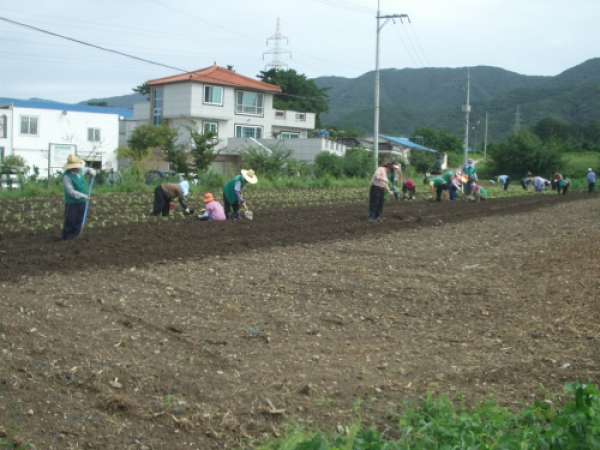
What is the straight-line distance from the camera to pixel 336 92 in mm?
167125

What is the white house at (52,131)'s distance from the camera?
147 feet

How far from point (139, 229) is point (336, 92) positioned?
515 ft

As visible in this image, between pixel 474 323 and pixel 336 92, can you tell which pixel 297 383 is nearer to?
pixel 474 323

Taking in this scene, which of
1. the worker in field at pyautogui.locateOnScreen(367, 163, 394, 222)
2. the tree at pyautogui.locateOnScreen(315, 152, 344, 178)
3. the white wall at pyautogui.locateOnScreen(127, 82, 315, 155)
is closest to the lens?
the worker in field at pyautogui.locateOnScreen(367, 163, 394, 222)

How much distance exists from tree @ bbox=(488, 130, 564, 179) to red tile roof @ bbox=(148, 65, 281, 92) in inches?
724

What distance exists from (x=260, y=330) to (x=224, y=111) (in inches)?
1838

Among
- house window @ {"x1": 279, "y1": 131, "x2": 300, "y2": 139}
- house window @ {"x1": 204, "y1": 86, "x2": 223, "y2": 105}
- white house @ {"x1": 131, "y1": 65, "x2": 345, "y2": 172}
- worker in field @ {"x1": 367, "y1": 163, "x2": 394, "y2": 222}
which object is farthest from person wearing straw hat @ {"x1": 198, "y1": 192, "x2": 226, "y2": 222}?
house window @ {"x1": 279, "y1": 131, "x2": 300, "y2": 139}

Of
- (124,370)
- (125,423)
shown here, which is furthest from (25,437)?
(124,370)

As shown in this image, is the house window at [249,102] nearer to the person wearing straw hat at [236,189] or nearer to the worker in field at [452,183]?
the worker in field at [452,183]

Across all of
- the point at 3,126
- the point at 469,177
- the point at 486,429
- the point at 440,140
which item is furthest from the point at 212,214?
the point at 440,140

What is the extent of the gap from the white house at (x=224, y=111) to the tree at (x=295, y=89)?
15.4 metres

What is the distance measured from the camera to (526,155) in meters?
56.4

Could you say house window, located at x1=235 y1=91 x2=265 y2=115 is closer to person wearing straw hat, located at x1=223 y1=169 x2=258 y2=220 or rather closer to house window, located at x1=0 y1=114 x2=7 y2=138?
house window, located at x1=0 y1=114 x2=7 y2=138

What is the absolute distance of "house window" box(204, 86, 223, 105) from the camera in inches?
2024
